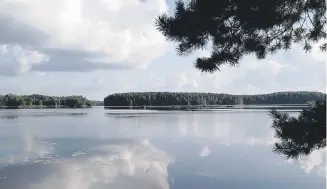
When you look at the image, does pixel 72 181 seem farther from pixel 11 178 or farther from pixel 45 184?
pixel 11 178

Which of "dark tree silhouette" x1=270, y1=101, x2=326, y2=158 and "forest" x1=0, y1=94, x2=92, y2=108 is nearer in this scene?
"dark tree silhouette" x1=270, y1=101, x2=326, y2=158

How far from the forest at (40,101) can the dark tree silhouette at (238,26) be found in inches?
2871

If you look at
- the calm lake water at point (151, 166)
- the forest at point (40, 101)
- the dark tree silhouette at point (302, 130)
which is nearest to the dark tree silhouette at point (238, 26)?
the dark tree silhouette at point (302, 130)

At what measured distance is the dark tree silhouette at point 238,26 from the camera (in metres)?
3.48

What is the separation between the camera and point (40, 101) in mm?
79438

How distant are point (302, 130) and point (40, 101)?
80173 mm

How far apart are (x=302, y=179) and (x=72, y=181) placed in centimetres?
416

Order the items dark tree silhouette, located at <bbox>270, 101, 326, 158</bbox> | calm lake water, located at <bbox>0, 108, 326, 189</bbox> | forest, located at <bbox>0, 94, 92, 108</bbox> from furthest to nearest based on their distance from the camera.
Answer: forest, located at <bbox>0, 94, 92, 108</bbox>
calm lake water, located at <bbox>0, 108, 326, 189</bbox>
dark tree silhouette, located at <bbox>270, 101, 326, 158</bbox>

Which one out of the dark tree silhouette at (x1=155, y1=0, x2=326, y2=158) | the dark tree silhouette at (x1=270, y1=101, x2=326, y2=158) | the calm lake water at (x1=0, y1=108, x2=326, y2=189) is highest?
the dark tree silhouette at (x1=155, y1=0, x2=326, y2=158)

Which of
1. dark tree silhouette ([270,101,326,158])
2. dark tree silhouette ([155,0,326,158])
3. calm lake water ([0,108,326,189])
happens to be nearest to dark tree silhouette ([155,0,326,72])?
dark tree silhouette ([155,0,326,158])

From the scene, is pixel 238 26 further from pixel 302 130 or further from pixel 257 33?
pixel 302 130

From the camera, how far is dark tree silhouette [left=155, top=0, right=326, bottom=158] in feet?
11.0

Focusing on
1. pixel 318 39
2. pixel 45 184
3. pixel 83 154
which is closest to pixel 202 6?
pixel 318 39

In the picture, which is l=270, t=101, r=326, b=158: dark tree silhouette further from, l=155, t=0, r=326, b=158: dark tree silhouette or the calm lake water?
the calm lake water
